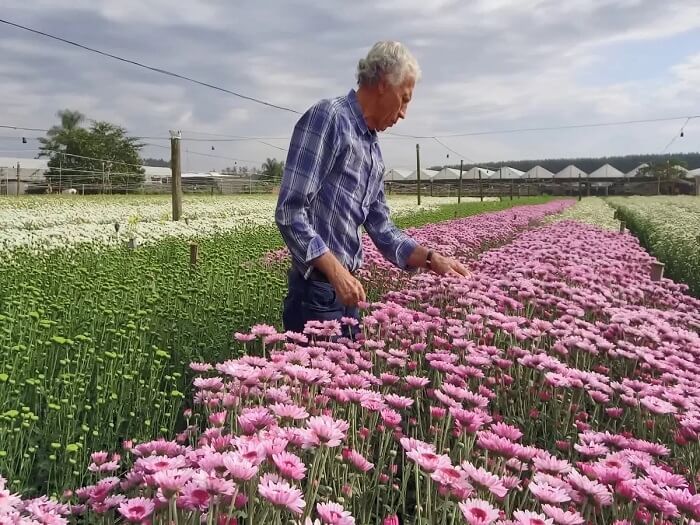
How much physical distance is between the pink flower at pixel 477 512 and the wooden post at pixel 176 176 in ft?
42.5

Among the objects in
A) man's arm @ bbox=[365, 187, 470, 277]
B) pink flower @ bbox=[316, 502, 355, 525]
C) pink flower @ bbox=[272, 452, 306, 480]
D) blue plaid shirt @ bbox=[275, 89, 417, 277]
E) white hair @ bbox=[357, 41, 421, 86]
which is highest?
white hair @ bbox=[357, 41, 421, 86]

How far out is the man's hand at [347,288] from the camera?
8.47ft

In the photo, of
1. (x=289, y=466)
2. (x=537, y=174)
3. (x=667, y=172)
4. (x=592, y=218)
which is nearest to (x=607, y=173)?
(x=667, y=172)

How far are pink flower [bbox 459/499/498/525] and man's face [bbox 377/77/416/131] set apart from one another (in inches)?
74.1

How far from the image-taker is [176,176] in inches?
556

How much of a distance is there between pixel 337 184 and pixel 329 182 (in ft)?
0.13

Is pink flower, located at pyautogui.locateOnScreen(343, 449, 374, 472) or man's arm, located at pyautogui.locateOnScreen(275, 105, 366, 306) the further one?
man's arm, located at pyautogui.locateOnScreen(275, 105, 366, 306)

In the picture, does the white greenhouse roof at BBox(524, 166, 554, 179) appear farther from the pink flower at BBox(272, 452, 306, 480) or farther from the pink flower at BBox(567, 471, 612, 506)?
the pink flower at BBox(272, 452, 306, 480)

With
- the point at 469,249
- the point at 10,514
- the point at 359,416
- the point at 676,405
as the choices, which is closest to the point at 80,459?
the point at 359,416

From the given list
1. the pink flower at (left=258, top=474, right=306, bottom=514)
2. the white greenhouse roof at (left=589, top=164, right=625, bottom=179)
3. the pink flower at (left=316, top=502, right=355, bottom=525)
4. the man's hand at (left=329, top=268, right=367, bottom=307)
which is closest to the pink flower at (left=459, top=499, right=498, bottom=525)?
the pink flower at (left=316, top=502, right=355, bottom=525)

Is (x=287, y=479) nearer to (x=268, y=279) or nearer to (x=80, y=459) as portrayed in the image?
(x=80, y=459)

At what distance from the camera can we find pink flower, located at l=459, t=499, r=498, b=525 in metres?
1.34

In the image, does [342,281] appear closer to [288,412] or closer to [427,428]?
[427,428]

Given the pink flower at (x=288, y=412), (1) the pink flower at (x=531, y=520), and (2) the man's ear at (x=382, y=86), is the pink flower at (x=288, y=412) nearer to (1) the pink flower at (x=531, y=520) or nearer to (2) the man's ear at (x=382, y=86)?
(1) the pink flower at (x=531, y=520)
